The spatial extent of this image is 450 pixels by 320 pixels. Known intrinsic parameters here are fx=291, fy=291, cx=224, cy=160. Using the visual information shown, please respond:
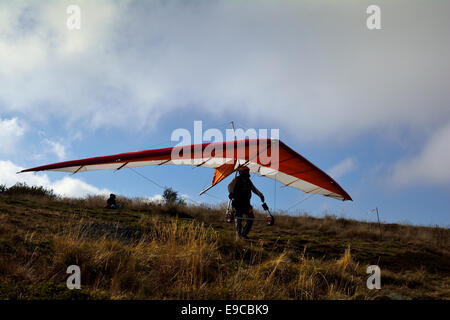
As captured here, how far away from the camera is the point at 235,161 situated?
8945mm

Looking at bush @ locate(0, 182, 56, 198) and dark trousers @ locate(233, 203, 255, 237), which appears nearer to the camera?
dark trousers @ locate(233, 203, 255, 237)

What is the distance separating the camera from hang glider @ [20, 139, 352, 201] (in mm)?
7145

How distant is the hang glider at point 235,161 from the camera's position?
7.14 m

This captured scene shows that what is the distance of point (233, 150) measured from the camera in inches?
300

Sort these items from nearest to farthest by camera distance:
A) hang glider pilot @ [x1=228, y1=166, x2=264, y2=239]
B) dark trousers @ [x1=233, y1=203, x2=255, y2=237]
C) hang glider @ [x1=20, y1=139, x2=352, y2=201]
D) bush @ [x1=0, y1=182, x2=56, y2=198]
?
hang glider @ [x1=20, y1=139, x2=352, y2=201], dark trousers @ [x1=233, y1=203, x2=255, y2=237], hang glider pilot @ [x1=228, y1=166, x2=264, y2=239], bush @ [x1=0, y1=182, x2=56, y2=198]

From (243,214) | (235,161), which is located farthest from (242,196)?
(235,161)

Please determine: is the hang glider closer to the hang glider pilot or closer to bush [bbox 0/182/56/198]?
the hang glider pilot

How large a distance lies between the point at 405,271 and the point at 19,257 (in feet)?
23.4

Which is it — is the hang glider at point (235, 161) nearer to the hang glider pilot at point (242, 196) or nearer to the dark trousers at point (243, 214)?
the hang glider pilot at point (242, 196)

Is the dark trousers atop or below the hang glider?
below

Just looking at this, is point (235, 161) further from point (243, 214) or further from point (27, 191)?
point (27, 191)

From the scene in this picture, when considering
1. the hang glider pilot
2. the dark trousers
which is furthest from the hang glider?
the dark trousers

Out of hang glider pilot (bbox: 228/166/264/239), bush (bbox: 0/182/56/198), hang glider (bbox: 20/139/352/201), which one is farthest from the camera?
bush (bbox: 0/182/56/198)
